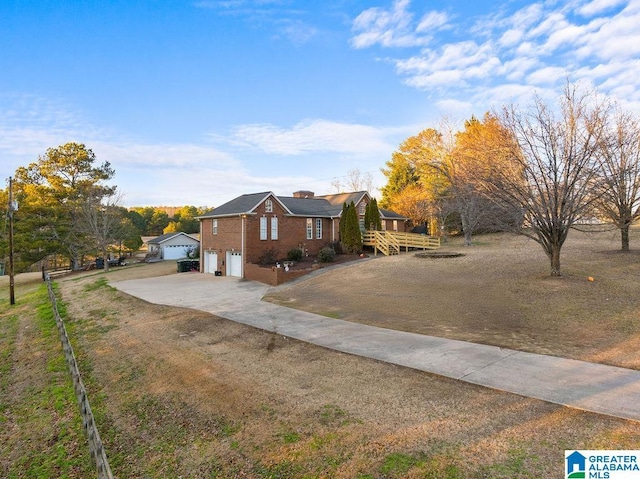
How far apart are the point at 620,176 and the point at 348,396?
55.4 ft

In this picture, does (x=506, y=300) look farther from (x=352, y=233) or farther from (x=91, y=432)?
(x=352, y=233)

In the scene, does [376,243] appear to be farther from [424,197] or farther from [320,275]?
[424,197]

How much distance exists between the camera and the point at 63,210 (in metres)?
39.5

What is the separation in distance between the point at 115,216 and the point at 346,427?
1714 inches

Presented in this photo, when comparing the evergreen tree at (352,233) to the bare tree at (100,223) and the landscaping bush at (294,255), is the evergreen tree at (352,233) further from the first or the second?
the bare tree at (100,223)

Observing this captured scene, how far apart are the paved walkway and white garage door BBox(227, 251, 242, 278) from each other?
11.5 metres

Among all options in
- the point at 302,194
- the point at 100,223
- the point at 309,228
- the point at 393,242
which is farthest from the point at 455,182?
the point at 100,223

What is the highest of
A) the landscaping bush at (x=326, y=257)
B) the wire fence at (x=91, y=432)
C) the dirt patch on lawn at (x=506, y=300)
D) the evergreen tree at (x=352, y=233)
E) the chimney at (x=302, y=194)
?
the chimney at (x=302, y=194)

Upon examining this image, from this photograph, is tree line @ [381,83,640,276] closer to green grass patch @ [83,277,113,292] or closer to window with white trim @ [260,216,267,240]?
window with white trim @ [260,216,267,240]

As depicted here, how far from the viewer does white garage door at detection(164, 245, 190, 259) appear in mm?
49188

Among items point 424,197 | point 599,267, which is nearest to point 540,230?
point 599,267

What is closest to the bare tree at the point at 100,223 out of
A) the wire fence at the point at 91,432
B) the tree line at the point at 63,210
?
the tree line at the point at 63,210

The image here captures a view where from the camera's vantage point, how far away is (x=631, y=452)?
5.04 meters

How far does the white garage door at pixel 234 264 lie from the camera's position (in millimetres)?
28250
